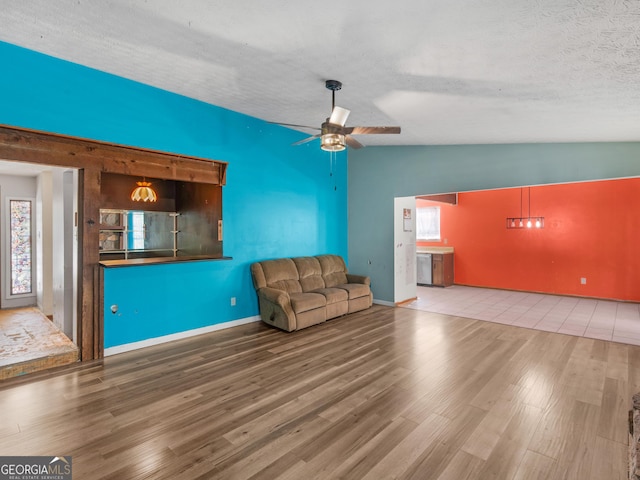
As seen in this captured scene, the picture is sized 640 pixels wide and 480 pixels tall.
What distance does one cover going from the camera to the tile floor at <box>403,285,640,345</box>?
4777 mm

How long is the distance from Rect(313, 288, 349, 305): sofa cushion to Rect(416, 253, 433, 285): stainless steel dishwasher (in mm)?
3947

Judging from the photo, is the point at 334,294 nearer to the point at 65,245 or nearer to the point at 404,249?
the point at 404,249

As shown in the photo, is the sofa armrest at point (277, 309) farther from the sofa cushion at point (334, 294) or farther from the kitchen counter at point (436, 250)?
the kitchen counter at point (436, 250)

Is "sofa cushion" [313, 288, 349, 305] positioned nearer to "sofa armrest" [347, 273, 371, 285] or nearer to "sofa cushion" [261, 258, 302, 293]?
"sofa cushion" [261, 258, 302, 293]

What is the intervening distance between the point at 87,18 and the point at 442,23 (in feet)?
8.67

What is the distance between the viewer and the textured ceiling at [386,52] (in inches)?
85.0

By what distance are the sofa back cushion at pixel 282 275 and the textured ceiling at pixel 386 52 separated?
2375 mm

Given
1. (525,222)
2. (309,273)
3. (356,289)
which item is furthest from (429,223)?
(309,273)

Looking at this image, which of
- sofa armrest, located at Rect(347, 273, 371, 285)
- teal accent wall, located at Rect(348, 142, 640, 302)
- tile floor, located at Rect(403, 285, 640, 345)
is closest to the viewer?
teal accent wall, located at Rect(348, 142, 640, 302)

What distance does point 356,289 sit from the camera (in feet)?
18.4

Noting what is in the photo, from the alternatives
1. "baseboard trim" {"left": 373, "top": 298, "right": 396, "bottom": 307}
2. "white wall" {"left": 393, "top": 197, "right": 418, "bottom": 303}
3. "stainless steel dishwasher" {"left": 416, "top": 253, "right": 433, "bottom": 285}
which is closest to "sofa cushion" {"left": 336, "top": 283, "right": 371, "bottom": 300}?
"baseboard trim" {"left": 373, "top": 298, "right": 396, "bottom": 307}

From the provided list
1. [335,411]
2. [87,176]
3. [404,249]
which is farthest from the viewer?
[404,249]

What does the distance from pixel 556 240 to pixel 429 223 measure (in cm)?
301

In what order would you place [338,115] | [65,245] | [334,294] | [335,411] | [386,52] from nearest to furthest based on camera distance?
1. [335,411]
2. [386,52]
3. [338,115]
4. [65,245]
5. [334,294]
